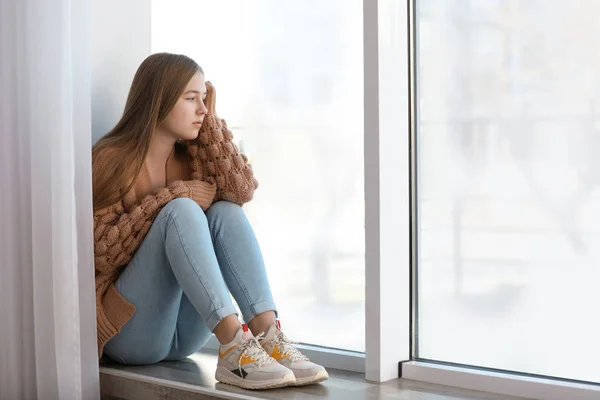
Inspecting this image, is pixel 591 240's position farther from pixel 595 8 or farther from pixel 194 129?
pixel 194 129

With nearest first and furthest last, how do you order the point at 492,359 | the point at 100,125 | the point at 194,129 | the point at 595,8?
the point at 595,8
the point at 492,359
the point at 194,129
the point at 100,125

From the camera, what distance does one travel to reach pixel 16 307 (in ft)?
5.94

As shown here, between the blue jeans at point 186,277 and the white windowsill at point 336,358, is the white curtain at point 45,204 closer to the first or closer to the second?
the blue jeans at point 186,277

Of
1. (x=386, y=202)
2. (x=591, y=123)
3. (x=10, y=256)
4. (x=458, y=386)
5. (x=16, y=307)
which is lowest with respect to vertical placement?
(x=458, y=386)

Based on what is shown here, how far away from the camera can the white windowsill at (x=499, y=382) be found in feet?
5.20

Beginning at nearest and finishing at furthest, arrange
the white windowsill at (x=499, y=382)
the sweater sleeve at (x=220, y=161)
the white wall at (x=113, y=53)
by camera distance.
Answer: the white windowsill at (x=499, y=382) < the sweater sleeve at (x=220, y=161) < the white wall at (x=113, y=53)

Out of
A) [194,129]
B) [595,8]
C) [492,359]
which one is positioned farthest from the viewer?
[194,129]

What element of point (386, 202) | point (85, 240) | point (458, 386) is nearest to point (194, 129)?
point (85, 240)

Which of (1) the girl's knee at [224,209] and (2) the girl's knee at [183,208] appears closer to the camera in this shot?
(2) the girl's knee at [183,208]

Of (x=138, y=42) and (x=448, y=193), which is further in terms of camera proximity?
(x=138, y=42)

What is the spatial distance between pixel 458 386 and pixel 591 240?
0.44 meters

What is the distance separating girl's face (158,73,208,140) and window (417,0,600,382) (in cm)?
56

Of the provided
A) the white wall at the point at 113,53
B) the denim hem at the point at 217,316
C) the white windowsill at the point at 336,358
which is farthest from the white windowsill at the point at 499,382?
the white wall at the point at 113,53

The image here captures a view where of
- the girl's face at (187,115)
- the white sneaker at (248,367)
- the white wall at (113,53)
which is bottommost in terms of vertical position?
the white sneaker at (248,367)
